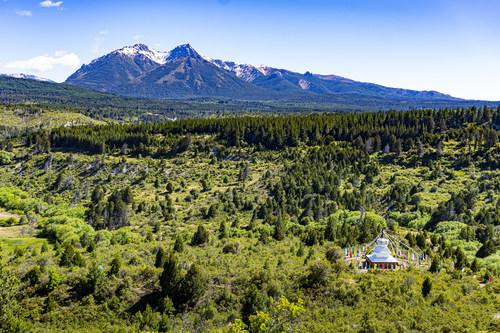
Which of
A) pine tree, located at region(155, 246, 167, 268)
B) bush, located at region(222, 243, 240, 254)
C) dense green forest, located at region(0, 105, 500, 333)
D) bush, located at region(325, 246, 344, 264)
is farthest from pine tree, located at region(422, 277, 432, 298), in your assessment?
pine tree, located at region(155, 246, 167, 268)

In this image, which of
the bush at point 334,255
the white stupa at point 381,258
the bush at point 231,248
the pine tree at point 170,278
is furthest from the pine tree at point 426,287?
the pine tree at point 170,278

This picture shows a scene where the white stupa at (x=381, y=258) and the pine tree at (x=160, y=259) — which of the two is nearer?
the white stupa at (x=381, y=258)

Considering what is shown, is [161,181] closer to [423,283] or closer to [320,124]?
[320,124]

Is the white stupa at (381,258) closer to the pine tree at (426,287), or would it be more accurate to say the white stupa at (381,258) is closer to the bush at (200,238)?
the pine tree at (426,287)

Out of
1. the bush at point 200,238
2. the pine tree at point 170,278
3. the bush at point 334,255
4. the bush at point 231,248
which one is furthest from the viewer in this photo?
the bush at point 200,238

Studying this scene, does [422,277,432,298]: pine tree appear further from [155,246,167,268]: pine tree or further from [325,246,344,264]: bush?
[155,246,167,268]: pine tree

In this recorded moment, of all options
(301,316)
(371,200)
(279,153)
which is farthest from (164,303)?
(279,153)

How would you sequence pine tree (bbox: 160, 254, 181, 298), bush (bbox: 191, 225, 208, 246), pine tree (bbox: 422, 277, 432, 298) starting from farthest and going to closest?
bush (bbox: 191, 225, 208, 246) → pine tree (bbox: 160, 254, 181, 298) → pine tree (bbox: 422, 277, 432, 298)
